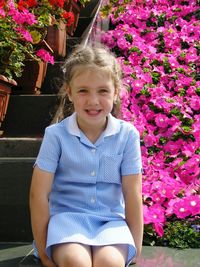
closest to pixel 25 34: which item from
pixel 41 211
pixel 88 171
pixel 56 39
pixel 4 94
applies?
pixel 4 94

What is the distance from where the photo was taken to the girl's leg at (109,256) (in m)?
1.83

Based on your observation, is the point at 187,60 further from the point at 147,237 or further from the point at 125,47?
the point at 147,237

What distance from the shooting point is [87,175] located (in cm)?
209

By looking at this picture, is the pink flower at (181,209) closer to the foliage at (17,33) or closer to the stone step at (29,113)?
the stone step at (29,113)

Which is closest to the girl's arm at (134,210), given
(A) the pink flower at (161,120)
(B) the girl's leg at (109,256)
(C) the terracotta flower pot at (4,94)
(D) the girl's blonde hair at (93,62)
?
(B) the girl's leg at (109,256)

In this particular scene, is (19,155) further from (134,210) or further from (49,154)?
(134,210)

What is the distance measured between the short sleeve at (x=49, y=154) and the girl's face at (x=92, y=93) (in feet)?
0.51

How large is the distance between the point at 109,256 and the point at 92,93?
25.7 inches

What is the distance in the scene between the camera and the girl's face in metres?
2.06

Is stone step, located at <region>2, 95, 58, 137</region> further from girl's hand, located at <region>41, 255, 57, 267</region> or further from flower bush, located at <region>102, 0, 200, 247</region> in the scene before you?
girl's hand, located at <region>41, 255, 57, 267</region>

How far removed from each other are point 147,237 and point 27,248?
58cm

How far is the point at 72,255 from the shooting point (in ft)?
5.96

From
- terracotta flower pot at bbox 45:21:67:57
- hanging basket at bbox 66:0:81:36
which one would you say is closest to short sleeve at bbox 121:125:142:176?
terracotta flower pot at bbox 45:21:67:57

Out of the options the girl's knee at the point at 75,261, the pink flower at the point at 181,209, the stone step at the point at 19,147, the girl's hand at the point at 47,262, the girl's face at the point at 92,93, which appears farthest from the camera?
the stone step at the point at 19,147
